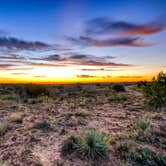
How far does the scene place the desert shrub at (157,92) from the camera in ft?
41.7

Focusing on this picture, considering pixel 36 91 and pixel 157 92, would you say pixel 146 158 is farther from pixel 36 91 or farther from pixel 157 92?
pixel 36 91

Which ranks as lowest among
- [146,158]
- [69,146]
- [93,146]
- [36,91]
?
[146,158]

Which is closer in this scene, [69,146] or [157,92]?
[69,146]

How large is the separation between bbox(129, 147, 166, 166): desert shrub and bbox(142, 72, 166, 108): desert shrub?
7.77 meters

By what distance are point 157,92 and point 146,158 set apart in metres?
8.53

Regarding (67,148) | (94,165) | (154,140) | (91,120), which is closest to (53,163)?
(67,148)

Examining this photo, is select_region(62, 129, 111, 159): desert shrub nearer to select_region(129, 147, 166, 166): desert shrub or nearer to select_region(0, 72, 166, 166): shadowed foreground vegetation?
select_region(0, 72, 166, 166): shadowed foreground vegetation

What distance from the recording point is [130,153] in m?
5.50

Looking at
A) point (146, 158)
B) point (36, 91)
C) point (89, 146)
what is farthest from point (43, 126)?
point (36, 91)

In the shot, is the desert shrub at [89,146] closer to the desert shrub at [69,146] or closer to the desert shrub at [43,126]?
the desert shrub at [69,146]

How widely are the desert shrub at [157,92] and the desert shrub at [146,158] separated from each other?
25.5 feet

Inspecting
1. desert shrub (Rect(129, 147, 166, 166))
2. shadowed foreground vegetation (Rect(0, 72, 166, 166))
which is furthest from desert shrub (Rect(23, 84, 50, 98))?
desert shrub (Rect(129, 147, 166, 166))

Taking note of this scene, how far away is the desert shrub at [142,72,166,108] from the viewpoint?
41.7 feet

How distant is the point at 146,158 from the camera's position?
5.25m
